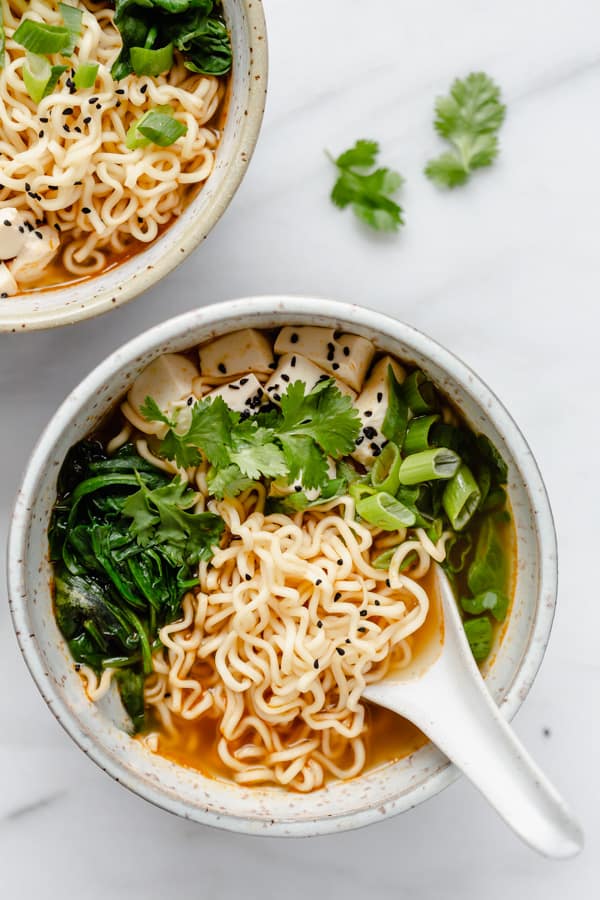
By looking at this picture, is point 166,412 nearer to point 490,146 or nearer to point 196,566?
point 196,566

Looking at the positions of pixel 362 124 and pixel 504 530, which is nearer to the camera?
pixel 504 530

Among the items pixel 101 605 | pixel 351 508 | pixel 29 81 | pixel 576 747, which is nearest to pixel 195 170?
pixel 29 81

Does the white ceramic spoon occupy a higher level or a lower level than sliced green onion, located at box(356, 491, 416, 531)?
lower

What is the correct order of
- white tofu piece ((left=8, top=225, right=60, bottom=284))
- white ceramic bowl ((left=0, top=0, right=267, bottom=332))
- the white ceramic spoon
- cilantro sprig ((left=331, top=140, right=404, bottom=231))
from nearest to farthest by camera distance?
the white ceramic spoon, white ceramic bowl ((left=0, top=0, right=267, bottom=332)), white tofu piece ((left=8, top=225, right=60, bottom=284)), cilantro sprig ((left=331, top=140, right=404, bottom=231))

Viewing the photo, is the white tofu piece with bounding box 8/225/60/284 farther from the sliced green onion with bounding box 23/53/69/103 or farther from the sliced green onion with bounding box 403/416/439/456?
the sliced green onion with bounding box 403/416/439/456

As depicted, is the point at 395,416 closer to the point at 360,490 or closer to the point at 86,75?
the point at 360,490

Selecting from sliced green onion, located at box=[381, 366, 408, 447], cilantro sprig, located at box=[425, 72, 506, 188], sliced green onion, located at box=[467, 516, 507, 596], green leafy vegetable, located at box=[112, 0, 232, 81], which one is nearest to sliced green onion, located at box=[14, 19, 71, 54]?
green leafy vegetable, located at box=[112, 0, 232, 81]

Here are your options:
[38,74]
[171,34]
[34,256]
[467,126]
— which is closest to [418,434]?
[467,126]

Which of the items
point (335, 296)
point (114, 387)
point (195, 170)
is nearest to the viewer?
point (114, 387)
